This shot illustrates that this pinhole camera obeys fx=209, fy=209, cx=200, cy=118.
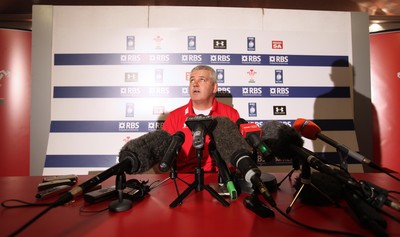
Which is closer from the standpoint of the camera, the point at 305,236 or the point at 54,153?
the point at 305,236

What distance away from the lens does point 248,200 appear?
75 centimetres

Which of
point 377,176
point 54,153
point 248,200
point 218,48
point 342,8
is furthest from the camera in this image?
point 342,8

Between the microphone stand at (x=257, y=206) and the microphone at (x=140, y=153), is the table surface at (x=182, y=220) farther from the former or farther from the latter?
the microphone at (x=140, y=153)

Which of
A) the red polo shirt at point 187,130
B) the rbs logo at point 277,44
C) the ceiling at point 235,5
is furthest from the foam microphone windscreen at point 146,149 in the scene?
the ceiling at point 235,5

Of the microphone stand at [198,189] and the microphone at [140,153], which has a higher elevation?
the microphone at [140,153]

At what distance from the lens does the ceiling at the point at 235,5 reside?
3.03 metres

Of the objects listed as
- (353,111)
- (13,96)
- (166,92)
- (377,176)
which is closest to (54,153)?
(13,96)

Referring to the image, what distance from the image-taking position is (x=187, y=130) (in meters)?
1.89

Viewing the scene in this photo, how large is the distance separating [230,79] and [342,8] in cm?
232

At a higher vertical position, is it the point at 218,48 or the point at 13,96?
the point at 218,48

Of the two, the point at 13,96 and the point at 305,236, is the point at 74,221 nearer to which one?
the point at 305,236

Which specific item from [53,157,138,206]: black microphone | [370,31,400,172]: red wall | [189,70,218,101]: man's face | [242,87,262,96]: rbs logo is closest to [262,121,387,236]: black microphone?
[53,157,138,206]: black microphone

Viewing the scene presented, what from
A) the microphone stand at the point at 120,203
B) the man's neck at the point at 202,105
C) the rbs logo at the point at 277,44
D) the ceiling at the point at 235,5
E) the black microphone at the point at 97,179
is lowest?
the microphone stand at the point at 120,203

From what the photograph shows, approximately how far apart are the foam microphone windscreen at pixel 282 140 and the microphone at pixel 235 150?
0.21 m
